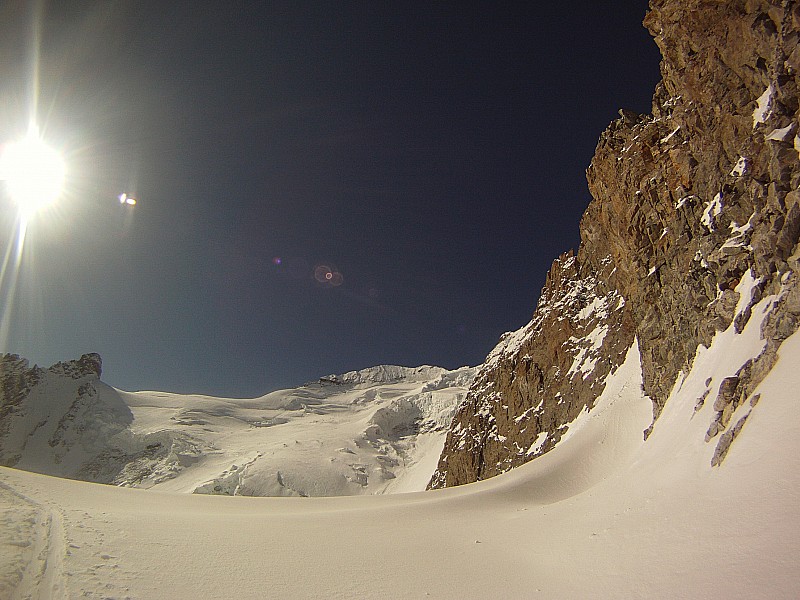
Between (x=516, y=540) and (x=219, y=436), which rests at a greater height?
(x=219, y=436)

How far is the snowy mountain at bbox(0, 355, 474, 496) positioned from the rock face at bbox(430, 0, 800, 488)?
5716 cm

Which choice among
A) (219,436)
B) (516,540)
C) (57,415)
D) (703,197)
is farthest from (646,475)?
(57,415)

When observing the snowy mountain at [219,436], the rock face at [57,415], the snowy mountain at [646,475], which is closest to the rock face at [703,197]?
the snowy mountain at [646,475]

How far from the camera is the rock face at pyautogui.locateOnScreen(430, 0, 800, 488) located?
1029 cm

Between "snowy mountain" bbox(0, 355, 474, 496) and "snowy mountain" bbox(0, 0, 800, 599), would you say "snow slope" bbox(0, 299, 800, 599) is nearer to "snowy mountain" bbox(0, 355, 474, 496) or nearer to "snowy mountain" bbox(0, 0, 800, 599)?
"snowy mountain" bbox(0, 0, 800, 599)

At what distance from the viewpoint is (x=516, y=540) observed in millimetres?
9703

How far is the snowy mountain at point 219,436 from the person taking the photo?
78.0 metres

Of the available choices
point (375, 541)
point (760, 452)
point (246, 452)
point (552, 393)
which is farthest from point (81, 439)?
point (760, 452)

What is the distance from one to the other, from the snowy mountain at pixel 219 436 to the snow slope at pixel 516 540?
65241mm

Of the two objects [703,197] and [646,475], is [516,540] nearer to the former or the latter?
[646,475]

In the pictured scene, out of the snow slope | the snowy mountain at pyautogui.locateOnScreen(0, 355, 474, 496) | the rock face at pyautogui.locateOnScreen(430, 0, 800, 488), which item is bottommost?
the snow slope

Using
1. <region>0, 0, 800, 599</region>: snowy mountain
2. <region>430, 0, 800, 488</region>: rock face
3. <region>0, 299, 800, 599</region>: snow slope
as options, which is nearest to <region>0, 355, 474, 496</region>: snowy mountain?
<region>430, 0, 800, 488</region>: rock face

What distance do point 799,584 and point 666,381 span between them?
51.2 feet

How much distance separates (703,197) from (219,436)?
364 ft
